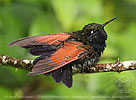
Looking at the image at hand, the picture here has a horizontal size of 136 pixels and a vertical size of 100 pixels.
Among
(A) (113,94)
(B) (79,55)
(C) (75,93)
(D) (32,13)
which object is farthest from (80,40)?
(D) (32,13)

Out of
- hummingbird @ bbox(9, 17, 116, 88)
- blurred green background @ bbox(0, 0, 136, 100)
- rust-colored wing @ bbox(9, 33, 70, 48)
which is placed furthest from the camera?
blurred green background @ bbox(0, 0, 136, 100)

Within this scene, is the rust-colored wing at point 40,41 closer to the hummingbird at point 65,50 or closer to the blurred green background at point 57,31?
the hummingbird at point 65,50

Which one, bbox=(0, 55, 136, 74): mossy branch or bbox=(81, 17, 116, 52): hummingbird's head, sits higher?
bbox=(81, 17, 116, 52): hummingbird's head

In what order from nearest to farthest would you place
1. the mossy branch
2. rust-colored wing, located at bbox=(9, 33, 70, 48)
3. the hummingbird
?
1. the mossy branch
2. the hummingbird
3. rust-colored wing, located at bbox=(9, 33, 70, 48)

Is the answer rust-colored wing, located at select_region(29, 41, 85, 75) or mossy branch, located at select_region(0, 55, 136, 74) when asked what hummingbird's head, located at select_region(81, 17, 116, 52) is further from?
mossy branch, located at select_region(0, 55, 136, 74)

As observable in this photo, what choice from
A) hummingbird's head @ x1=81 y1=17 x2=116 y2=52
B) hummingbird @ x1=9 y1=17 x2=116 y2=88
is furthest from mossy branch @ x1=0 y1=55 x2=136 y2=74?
hummingbird's head @ x1=81 y1=17 x2=116 y2=52

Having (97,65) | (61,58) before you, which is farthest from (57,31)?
(97,65)

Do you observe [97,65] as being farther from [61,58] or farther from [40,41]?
[40,41]

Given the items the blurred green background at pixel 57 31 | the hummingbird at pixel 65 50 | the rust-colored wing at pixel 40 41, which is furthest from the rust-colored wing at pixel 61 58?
the blurred green background at pixel 57 31
